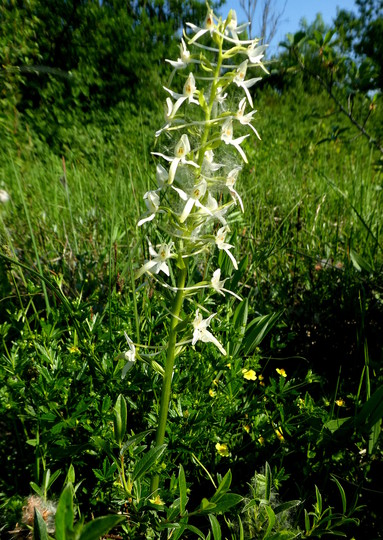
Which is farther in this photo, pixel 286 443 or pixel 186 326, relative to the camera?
Answer: pixel 286 443

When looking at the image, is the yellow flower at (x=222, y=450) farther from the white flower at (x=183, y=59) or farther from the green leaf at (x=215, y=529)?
the white flower at (x=183, y=59)

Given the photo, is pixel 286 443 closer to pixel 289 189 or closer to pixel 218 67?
pixel 218 67

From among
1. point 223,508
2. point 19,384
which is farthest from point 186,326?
point 19,384

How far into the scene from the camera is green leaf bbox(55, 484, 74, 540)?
23.2 inches

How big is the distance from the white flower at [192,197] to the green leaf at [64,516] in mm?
625

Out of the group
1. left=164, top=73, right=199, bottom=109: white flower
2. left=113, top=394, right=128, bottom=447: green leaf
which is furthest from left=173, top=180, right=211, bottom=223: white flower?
left=113, top=394, right=128, bottom=447: green leaf

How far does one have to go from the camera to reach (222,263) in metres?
1.84

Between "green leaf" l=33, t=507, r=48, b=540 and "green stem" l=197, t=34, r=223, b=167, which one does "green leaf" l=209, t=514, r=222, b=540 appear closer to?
"green leaf" l=33, t=507, r=48, b=540

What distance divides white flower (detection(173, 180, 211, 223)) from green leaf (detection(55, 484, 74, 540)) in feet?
2.05

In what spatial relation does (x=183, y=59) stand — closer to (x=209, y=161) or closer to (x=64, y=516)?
(x=209, y=161)

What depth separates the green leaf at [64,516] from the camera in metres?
0.59

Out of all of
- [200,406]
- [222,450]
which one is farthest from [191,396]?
[222,450]

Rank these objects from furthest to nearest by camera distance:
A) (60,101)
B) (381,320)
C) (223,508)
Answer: (60,101) < (381,320) < (223,508)

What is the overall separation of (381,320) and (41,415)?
1.54 metres
